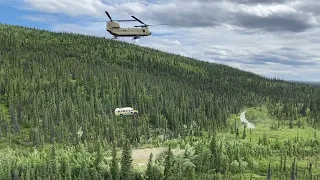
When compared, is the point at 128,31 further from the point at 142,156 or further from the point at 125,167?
the point at 142,156

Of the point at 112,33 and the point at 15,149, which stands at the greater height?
the point at 112,33

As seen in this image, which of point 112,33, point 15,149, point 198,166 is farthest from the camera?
point 15,149

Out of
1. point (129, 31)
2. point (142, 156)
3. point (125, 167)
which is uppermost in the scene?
point (129, 31)

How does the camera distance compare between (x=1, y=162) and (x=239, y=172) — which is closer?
(x=1, y=162)

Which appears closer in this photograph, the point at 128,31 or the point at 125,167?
the point at 128,31

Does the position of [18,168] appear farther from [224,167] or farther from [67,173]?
[224,167]

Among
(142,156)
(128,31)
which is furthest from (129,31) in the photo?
(142,156)

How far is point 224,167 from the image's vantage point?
17975 centimetres

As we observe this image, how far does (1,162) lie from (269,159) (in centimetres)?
11521

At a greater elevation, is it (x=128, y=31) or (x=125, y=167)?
(x=128, y=31)

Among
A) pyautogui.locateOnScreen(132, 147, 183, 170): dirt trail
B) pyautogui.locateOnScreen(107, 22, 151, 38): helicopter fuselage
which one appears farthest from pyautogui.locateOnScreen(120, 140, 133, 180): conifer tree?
pyautogui.locateOnScreen(107, 22, 151, 38): helicopter fuselage

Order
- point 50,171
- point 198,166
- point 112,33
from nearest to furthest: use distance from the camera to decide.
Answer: point 112,33, point 50,171, point 198,166

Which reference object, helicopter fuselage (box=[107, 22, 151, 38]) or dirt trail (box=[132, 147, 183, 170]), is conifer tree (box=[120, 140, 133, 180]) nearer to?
dirt trail (box=[132, 147, 183, 170])

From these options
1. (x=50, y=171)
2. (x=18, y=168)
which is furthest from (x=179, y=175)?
(x=18, y=168)
